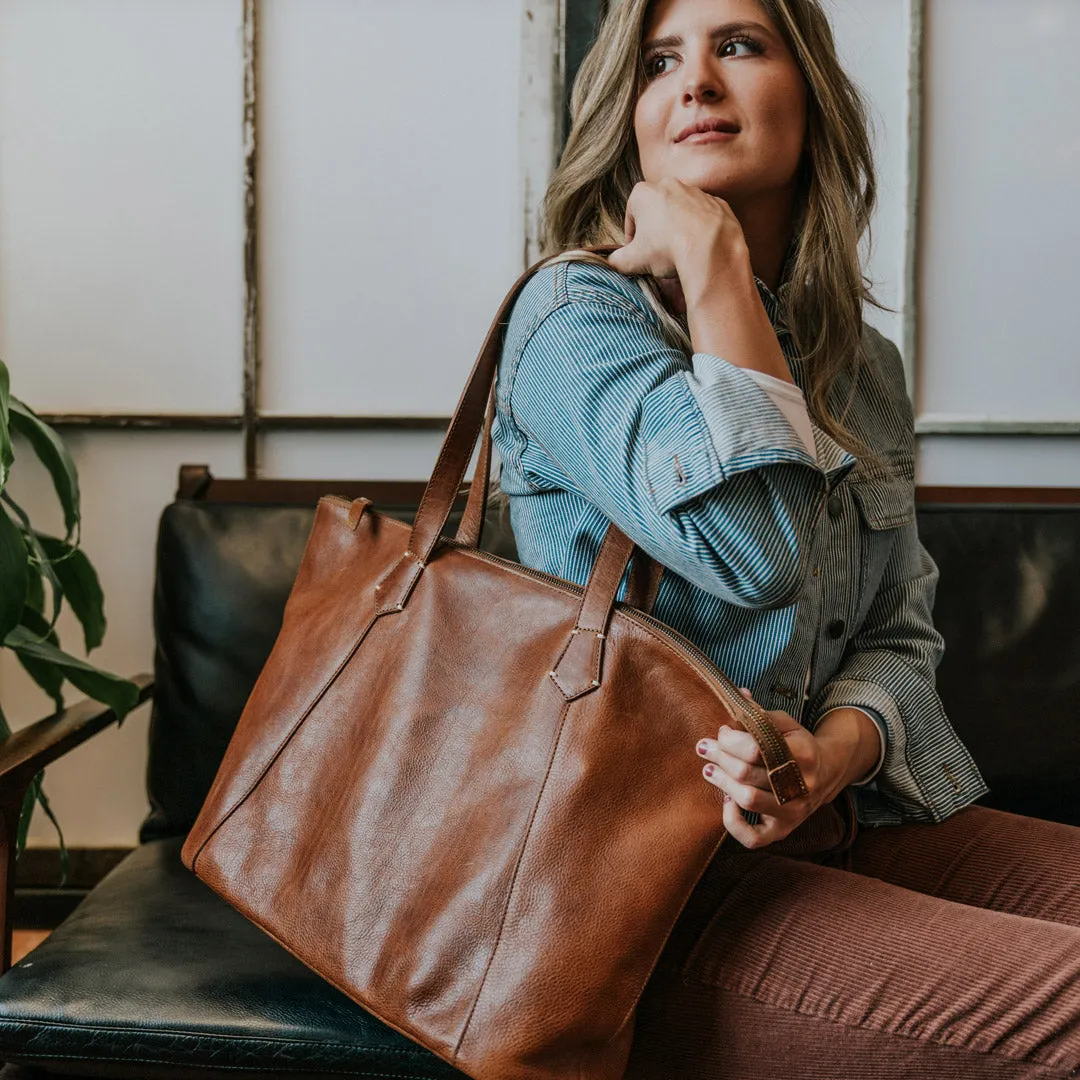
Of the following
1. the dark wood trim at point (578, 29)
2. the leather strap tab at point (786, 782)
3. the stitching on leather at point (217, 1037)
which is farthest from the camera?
the dark wood trim at point (578, 29)

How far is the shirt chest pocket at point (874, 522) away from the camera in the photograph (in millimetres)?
1056

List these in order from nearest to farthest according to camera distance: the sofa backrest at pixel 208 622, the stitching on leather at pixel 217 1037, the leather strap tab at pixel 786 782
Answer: the leather strap tab at pixel 786 782, the stitching on leather at pixel 217 1037, the sofa backrest at pixel 208 622

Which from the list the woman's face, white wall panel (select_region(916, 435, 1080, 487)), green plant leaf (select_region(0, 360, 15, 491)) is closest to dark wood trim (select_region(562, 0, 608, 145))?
the woman's face

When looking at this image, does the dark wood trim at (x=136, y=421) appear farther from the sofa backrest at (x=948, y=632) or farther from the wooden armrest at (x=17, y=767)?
the wooden armrest at (x=17, y=767)

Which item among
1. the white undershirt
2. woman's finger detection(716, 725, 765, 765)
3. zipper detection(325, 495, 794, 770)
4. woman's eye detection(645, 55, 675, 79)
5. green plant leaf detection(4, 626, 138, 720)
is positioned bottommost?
green plant leaf detection(4, 626, 138, 720)

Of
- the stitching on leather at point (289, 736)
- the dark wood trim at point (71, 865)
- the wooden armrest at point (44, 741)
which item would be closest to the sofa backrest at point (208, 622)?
the wooden armrest at point (44, 741)

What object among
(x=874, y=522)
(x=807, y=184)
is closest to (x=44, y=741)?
(x=874, y=522)

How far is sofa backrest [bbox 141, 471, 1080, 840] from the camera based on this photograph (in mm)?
1443

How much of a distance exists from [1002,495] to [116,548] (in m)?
1.47

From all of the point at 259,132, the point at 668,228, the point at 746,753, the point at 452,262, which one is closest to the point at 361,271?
the point at 452,262

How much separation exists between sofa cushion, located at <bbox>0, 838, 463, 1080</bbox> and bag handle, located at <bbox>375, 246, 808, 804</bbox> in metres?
0.40

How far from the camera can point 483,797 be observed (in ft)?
2.60

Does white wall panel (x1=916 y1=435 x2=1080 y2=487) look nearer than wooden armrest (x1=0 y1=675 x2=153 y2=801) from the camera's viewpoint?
No

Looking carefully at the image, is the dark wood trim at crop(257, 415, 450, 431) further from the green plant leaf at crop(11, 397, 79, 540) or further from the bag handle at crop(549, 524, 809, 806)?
the bag handle at crop(549, 524, 809, 806)
